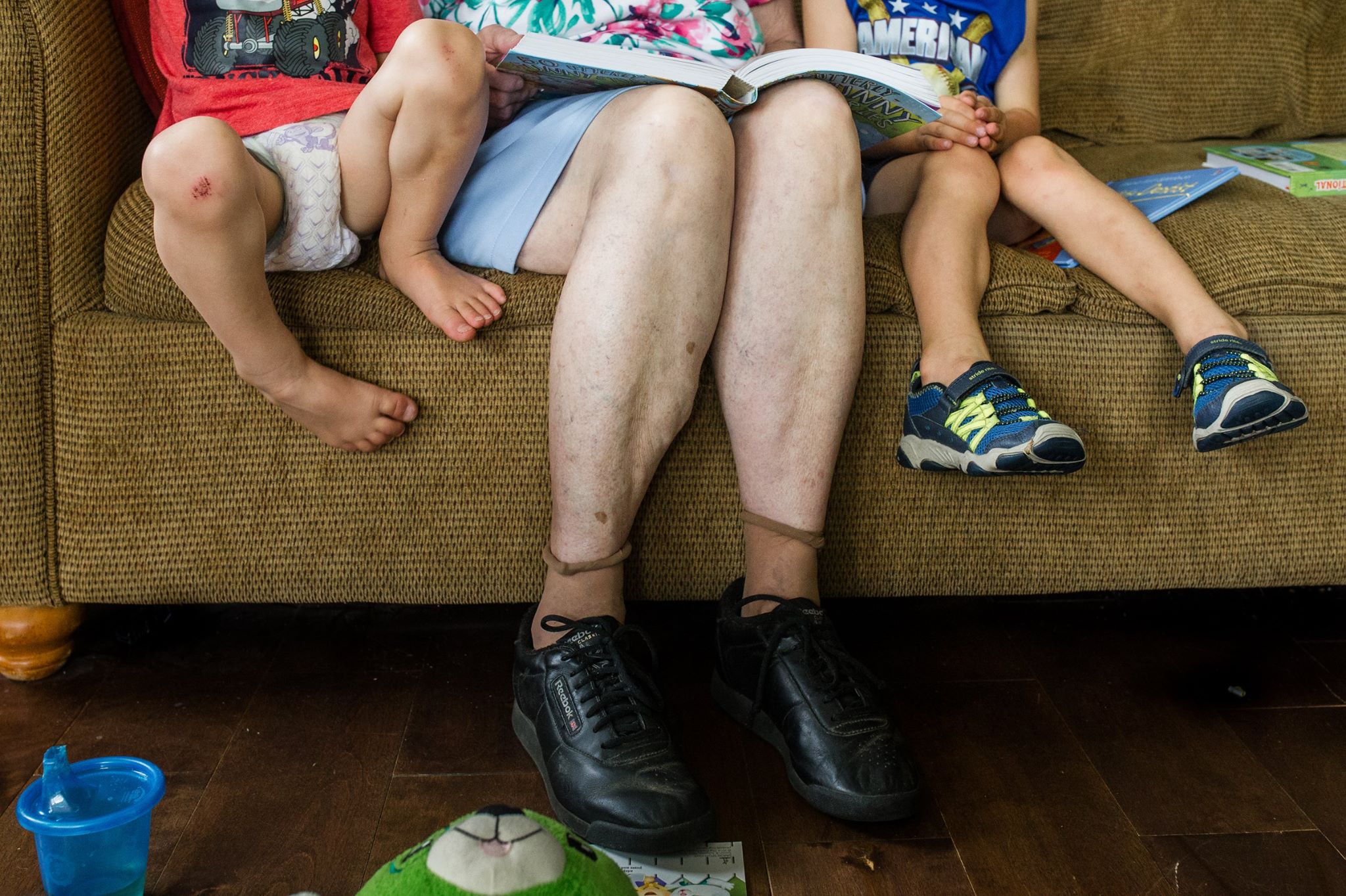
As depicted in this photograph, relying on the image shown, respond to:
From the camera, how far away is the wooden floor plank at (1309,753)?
36.5 inches

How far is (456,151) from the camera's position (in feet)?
3.16

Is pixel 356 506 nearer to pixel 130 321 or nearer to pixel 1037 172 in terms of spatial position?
pixel 130 321

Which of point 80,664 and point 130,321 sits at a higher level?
point 130,321

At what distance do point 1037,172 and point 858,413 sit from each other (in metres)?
0.36

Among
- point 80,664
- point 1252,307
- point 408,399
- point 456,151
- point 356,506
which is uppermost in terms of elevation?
point 456,151

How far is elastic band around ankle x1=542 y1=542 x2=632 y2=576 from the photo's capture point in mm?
979

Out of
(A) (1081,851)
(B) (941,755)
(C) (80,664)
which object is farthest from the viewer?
(C) (80,664)

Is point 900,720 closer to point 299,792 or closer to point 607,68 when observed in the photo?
point 299,792

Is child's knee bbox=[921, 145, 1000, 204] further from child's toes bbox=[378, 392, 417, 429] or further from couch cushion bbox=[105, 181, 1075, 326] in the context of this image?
child's toes bbox=[378, 392, 417, 429]

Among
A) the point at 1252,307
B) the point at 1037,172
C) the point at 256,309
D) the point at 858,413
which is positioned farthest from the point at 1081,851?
the point at 256,309

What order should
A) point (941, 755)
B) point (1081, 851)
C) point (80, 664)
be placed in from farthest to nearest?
point (80, 664), point (941, 755), point (1081, 851)

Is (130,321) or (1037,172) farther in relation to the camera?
(1037,172)

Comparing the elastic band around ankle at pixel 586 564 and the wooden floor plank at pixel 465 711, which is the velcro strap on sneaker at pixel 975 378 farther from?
the wooden floor plank at pixel 465 711

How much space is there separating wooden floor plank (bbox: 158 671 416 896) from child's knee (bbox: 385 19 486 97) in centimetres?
58
